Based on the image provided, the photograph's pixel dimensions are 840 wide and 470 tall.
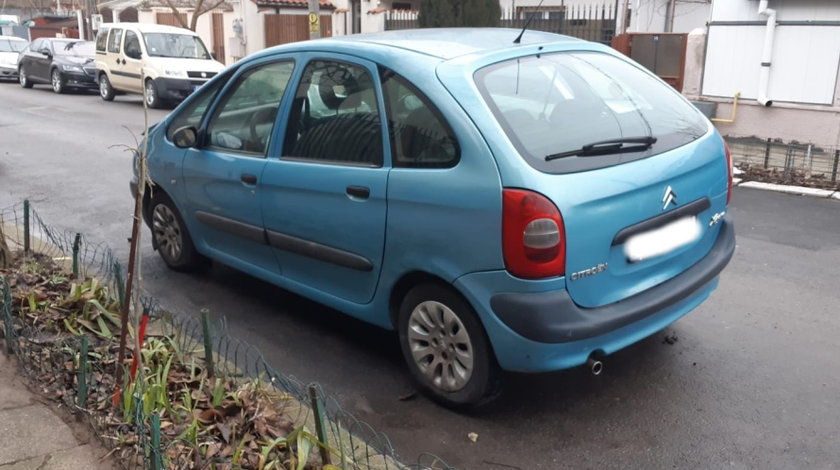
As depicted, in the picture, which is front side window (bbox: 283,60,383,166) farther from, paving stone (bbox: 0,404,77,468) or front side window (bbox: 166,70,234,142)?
paving stone (bbox: 0,404,77,468)

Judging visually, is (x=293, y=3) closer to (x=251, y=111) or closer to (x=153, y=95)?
(x=153, y=95)

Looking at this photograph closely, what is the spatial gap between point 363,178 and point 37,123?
13.5 meters

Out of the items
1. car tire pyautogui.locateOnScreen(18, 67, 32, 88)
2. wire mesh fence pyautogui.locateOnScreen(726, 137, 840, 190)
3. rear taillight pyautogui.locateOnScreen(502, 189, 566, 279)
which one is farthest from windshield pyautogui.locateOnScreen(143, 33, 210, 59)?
rear taillight pyautogui.locateOnScreen(502, 189, 566, 279)

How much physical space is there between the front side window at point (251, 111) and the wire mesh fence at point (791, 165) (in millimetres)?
6218

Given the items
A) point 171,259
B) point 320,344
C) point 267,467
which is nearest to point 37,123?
point 171,259

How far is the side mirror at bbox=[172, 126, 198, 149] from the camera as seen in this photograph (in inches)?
199

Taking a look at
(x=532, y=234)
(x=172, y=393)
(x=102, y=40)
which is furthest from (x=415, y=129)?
(x=102, y=40)

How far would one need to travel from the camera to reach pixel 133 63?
743 inches

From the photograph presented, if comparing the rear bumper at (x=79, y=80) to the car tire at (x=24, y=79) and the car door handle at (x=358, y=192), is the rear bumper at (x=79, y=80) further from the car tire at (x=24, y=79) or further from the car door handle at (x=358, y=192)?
the car door handle at (x=358, y=192)

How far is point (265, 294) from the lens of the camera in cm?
552

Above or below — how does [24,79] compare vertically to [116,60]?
below

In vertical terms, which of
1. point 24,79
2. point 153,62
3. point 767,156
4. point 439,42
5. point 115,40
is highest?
point 439,42

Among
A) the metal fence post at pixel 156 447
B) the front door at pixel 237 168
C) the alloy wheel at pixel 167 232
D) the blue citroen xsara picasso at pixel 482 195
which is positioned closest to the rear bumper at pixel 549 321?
the blue citroen xsara picasso at pixel 482 195

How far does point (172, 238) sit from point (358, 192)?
2368 mm
